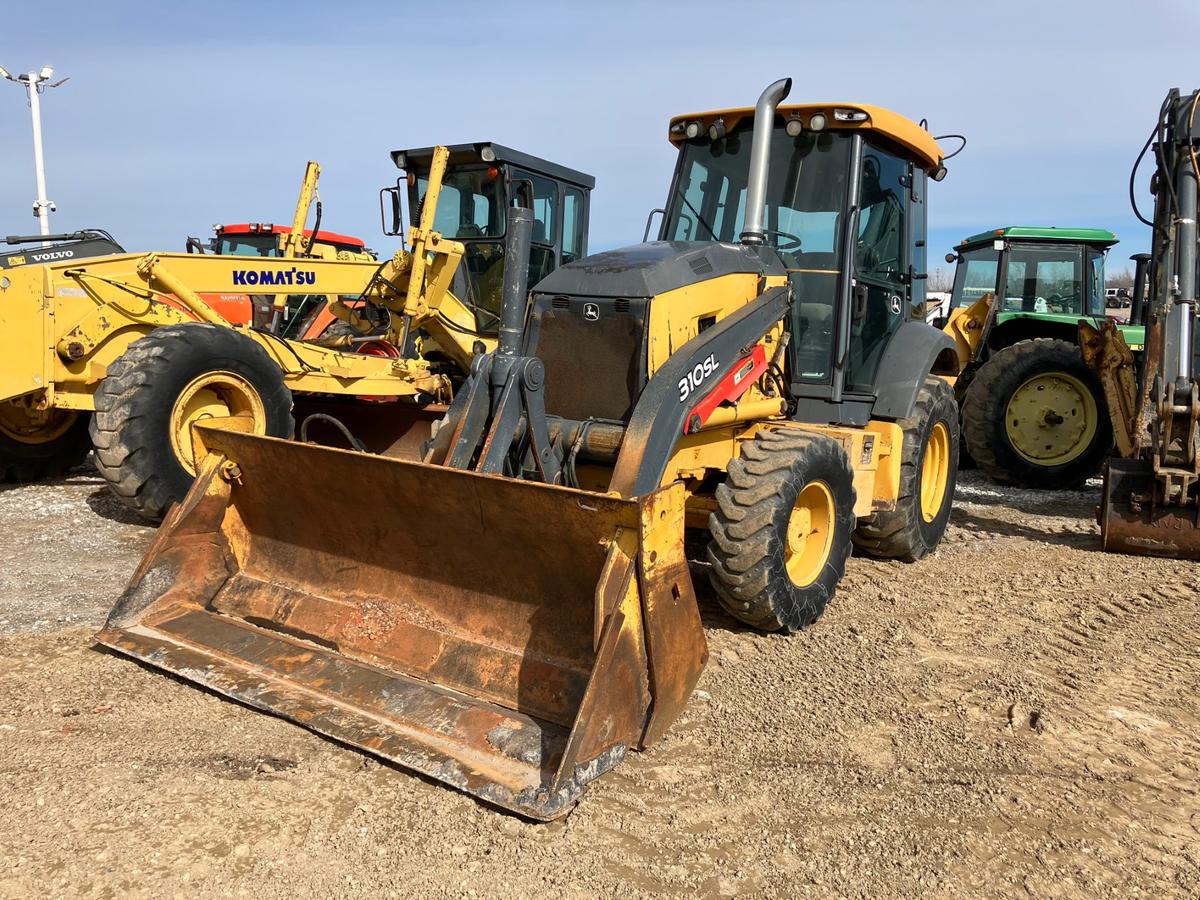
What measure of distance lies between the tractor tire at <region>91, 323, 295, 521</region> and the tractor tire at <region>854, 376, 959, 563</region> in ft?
13.1

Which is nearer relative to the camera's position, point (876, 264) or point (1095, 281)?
point (876, 264)

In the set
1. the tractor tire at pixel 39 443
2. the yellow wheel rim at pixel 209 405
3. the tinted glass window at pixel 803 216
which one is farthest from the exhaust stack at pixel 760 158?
the tractor tire at pixel 39 443

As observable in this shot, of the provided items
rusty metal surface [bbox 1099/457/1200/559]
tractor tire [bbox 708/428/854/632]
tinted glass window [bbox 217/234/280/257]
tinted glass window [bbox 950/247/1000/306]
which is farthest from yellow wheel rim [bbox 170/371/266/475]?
tinted glass window [bbox 950/247/1000/306]

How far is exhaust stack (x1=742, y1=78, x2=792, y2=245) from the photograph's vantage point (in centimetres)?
500

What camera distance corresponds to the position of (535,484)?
343 cm

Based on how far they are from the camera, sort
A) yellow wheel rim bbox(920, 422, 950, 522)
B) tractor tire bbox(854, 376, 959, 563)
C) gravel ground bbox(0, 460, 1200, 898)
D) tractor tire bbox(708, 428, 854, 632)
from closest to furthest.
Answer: gravel ground bbox(0, 460, 1200, 898) → tractor tire bbox(708, 428, 854, 632) → tractor tire bbox(854, 376, 959, 563) → yellow wheel rim bbox(920, 422, 950, 522)

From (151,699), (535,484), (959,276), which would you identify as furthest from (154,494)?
(959,276)

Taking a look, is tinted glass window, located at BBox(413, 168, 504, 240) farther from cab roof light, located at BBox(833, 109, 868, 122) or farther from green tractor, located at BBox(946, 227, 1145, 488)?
green tractor, located at BBox(946, 227, 1145, 488)

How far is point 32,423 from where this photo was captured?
7.57 metres

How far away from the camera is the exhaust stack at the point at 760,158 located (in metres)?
5.00

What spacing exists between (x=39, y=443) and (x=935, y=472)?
260 inches

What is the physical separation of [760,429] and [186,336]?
365 centimetres

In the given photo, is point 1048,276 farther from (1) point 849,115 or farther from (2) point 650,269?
(2) point 650,269

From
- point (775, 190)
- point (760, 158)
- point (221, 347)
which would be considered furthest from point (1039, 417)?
point (221, 347)
